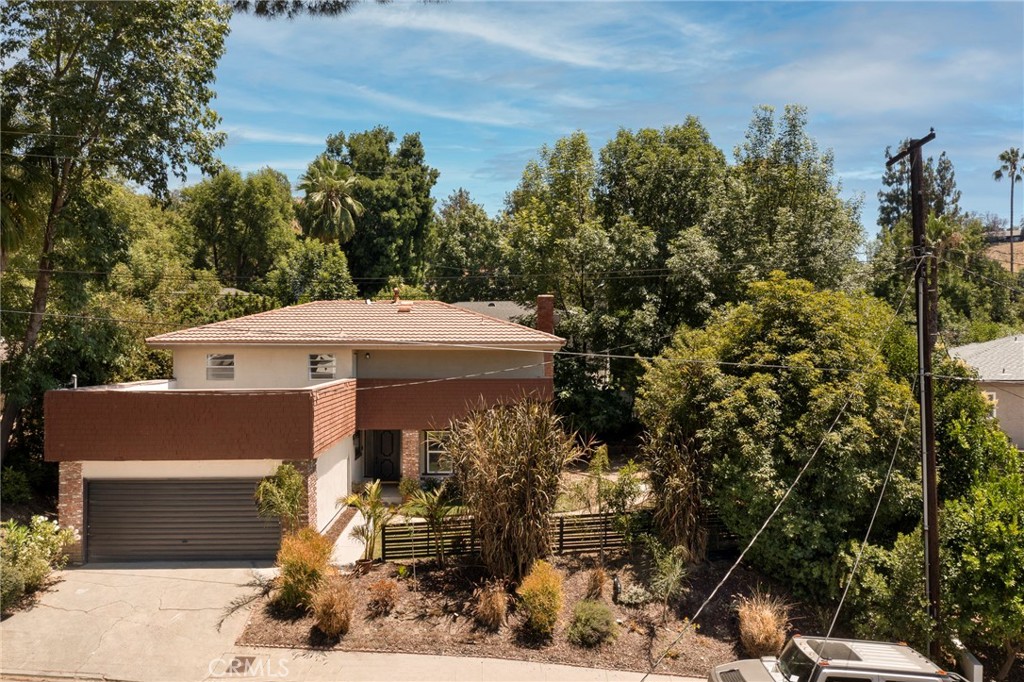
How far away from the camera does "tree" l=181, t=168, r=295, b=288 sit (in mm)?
52594

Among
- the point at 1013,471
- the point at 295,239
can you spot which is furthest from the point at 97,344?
the point at 295,239

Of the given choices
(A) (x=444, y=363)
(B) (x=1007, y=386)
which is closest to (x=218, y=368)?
(A) (x=444, y=363)

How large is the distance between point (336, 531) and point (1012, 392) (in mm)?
26208

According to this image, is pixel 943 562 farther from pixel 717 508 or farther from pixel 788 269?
pixel 788 269

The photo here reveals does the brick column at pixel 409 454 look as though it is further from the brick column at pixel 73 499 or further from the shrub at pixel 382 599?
the brick column at pixel 73 499

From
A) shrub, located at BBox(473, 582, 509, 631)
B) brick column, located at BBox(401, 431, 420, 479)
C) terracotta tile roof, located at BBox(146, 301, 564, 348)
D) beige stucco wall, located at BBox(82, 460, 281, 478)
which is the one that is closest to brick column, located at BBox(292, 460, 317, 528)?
beige stucco wall, located at BBox(82, 460, 281, 478)

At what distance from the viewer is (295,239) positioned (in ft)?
188

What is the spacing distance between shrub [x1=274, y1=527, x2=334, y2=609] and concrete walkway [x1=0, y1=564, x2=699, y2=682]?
935mm

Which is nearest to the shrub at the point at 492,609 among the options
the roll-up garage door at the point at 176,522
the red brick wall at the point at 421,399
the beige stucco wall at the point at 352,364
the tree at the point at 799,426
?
the tree at the point at 799,426

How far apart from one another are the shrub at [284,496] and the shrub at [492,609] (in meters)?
4.74

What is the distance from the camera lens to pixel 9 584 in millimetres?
13453

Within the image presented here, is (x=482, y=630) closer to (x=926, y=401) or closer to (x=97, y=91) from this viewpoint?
(x=926, y=401)

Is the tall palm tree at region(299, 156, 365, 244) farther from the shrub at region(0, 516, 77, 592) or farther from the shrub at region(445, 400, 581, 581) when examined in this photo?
the shrub at region(445, 400, 581, 581)

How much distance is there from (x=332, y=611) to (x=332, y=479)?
21.3ft
